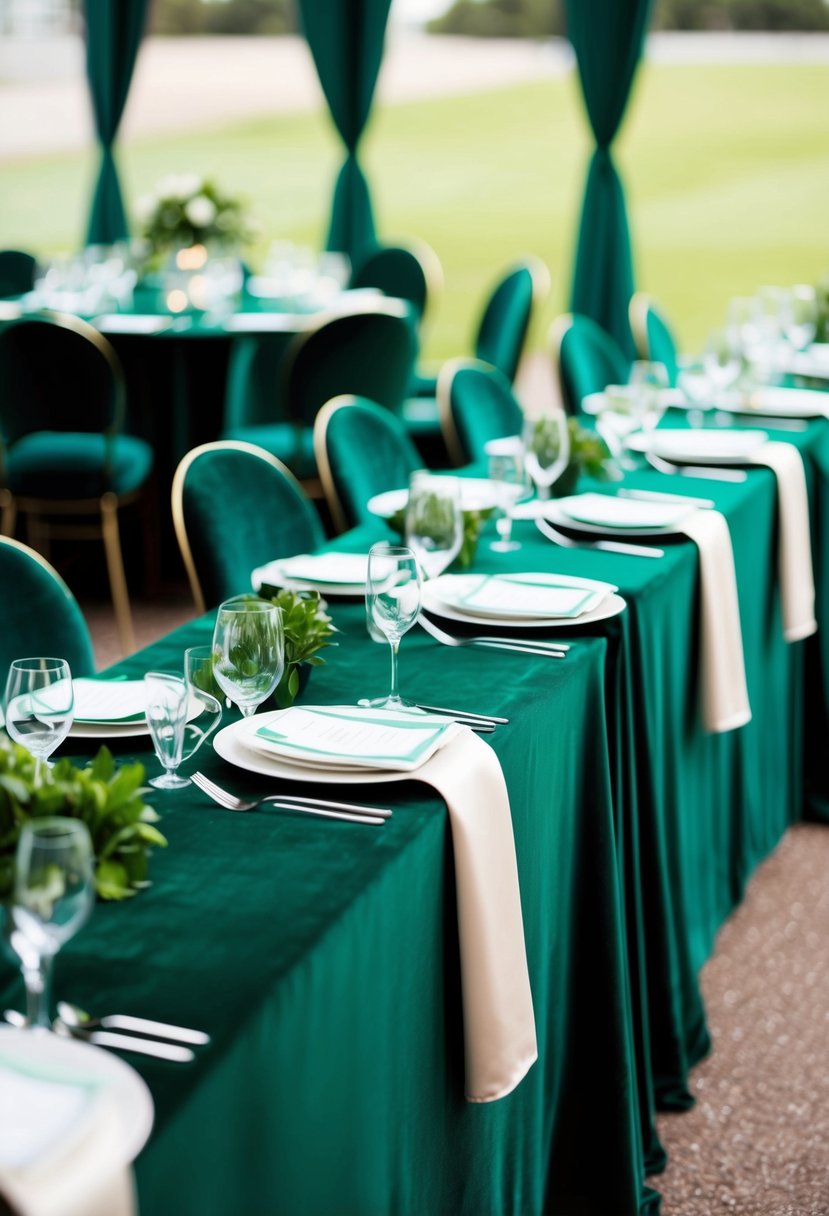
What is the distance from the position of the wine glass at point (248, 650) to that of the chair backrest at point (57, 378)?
9.99 feet

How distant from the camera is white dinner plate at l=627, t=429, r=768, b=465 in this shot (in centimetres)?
326

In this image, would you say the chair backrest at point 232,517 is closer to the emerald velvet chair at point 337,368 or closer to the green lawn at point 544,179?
the emerald velvet chair at point 337,368

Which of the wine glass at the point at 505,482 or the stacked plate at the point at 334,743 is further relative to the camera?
the wine glass at the point at 505,482

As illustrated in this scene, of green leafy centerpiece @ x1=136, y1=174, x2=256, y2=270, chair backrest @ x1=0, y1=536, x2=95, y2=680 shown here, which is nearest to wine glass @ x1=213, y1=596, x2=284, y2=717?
chair backrest @ x1=0, y1=536, x2=95, y2=680

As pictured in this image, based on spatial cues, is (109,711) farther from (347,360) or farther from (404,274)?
(404,274)

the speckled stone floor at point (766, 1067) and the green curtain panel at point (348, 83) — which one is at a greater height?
the green curtain panel at point (348, 83)

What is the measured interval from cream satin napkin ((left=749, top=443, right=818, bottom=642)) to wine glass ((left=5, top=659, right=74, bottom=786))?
2.01 metres

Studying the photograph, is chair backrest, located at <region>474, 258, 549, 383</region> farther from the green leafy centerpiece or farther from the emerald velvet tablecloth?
the emerald velvet tablecloth

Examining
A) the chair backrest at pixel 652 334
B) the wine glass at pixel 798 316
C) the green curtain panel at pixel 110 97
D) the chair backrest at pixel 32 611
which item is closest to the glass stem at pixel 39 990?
the chair backrest at pixel 32 611

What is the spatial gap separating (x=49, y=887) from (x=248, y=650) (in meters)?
0.64

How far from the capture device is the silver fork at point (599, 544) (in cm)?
257

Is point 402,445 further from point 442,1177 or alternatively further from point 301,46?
point 301,46

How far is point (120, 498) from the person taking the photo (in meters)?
4.72

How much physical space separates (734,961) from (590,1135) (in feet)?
3.10
